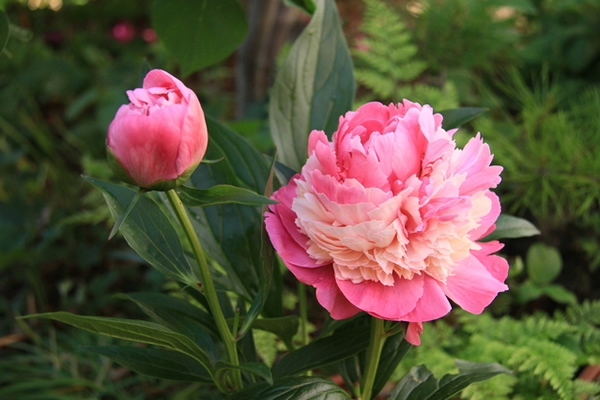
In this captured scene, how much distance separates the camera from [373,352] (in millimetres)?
388

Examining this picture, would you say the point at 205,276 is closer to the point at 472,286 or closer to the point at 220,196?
the point at 220,196

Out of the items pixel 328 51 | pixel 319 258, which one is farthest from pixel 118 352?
pixel 328 51

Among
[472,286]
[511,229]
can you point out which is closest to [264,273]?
[472,286]

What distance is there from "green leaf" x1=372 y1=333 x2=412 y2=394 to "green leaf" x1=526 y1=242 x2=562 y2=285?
0.49m

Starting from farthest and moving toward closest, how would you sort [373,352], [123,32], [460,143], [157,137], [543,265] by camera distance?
[123,32], [460,143], [543,265], [373,352], [157,137]

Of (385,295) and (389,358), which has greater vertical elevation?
(385,295)

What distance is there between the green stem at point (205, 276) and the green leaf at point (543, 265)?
622 millimetres

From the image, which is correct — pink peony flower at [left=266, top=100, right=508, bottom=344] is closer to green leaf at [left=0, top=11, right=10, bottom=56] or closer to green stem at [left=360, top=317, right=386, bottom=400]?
green stem at [left=360, top=317, right=386, bottom=400]

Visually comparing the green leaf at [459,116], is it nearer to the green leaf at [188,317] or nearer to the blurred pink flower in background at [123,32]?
the green leaf at [188,317]

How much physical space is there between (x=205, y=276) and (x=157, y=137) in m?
0.12

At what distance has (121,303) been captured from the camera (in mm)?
1151

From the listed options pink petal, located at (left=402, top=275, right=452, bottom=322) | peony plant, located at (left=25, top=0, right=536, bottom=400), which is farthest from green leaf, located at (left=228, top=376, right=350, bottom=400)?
pink petal, located at (left=402, top=275, right=452, bottom=322)

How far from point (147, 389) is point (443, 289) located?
782 millimetres

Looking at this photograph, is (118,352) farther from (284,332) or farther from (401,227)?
(401,227)
